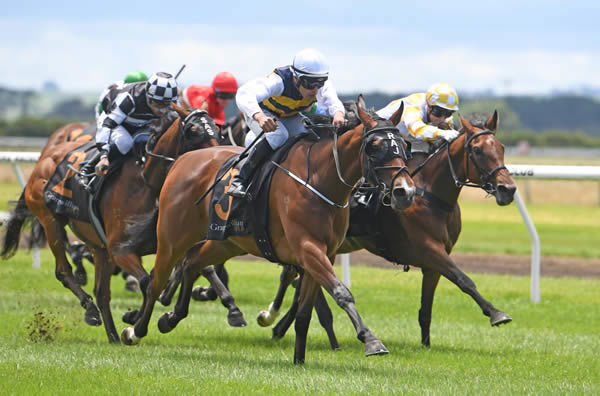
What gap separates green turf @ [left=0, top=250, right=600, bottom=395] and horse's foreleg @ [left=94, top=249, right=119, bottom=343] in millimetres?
131

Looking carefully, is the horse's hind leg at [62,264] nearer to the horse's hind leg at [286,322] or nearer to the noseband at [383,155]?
the horse's hind leg at [286,322]

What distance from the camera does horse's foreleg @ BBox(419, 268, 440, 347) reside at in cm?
763

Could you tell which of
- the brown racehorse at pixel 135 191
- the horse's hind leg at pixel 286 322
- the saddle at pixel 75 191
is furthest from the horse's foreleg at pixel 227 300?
the saddle at pixel 75 191

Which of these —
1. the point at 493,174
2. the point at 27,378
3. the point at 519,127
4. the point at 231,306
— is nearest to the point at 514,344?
the point at 493,174

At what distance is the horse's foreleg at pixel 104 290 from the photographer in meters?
7.71

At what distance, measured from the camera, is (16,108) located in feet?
238

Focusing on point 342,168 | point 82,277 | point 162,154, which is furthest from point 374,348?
point 82,277

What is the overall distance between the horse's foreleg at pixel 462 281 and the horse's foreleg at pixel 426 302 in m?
0.38

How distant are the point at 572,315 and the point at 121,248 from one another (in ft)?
15.2

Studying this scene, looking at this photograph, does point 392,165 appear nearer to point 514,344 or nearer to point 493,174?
point 493,174

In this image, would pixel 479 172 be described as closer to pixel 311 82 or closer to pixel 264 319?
pixel 311 82

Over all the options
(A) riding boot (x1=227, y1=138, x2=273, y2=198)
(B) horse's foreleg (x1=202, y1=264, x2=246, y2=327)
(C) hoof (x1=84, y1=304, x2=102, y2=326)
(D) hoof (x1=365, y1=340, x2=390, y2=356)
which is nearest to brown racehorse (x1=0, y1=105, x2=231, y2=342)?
(C) hoof (x1=84, y1=304, x2=102, y2=326)

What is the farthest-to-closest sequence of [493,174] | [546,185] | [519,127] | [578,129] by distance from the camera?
[578,129], [519,127], [546,185], [493,174]

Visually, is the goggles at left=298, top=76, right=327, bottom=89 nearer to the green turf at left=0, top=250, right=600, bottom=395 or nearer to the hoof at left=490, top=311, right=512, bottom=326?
the green turf at left=0, top=250, right=600, bottom=395
